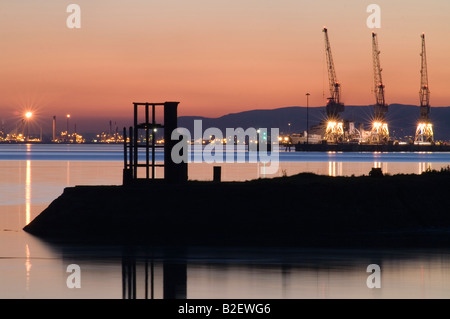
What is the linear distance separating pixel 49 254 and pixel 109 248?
219 cm

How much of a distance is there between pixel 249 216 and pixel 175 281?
451 inches

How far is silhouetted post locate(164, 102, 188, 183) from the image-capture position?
37.5 m

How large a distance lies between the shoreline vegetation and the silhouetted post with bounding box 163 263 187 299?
5.60m

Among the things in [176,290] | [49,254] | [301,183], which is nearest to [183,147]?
[301,183]

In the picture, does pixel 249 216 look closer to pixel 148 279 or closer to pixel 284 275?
pixel 284 275

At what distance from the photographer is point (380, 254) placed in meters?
28.8

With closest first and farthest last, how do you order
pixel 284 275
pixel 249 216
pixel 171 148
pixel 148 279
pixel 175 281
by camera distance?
pixel 175 281, pixel 148 279, pixel 284 275, pixel 249 216, pixel 171 148

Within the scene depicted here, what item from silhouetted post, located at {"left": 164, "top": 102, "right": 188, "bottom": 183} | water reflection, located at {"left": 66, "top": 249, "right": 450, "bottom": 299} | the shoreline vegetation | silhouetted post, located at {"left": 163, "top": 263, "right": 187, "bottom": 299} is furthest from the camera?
silhouetted post, located at {"left": 164, "top": 102, "right": 188, "bottom": 183}

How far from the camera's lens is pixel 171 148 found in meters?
37.6

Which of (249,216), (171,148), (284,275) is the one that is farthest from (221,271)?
(171,148)

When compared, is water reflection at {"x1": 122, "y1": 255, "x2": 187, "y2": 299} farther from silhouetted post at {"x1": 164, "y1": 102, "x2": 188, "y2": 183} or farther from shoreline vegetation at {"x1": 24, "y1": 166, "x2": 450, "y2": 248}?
silhouetted post at {"x1": 164, "y1": 102, "x2": 188, "y2": 183}

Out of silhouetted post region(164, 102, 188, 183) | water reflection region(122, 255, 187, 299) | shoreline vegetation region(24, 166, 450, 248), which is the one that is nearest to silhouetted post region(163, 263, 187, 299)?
water reflection region(122, 255, 187, 299)
